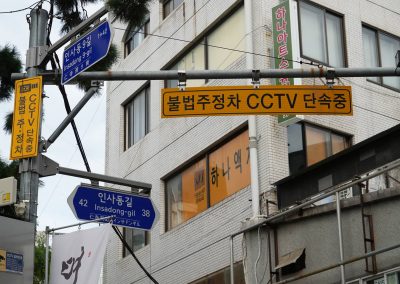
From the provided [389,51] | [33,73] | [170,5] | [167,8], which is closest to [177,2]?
[170,5]

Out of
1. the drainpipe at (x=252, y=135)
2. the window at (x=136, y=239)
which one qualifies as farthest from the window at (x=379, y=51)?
the window at (x=136, y=239)

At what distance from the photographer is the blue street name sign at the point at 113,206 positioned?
49.3 feet

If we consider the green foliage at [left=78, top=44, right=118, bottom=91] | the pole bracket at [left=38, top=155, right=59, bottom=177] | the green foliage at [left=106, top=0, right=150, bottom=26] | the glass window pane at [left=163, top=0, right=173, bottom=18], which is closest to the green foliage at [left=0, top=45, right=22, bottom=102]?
the green foliage at [left=78, top=44, right=118, bottom=91]

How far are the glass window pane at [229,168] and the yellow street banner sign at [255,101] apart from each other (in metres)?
7.15

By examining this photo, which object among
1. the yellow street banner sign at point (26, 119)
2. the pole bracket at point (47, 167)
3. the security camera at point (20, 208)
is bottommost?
the security camera at point (20, 208)

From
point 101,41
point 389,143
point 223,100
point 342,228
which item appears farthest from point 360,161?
point 101,41

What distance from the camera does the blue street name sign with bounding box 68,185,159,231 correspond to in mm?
15039

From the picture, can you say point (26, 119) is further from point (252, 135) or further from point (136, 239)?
point (136, 239)

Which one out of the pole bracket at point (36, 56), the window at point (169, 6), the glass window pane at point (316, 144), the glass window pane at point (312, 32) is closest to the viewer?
the pole bracket at point (36, 56)

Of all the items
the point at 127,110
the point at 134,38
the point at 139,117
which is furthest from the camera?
the point at 134,38

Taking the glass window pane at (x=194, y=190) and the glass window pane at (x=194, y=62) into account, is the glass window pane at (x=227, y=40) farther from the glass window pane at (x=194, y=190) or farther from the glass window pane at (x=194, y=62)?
the glass window pane at (x=194, y=190)

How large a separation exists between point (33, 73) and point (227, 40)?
936 centimetres

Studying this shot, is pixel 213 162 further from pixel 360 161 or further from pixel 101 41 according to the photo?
pixel 101 41

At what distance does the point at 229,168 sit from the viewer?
70.3ft
